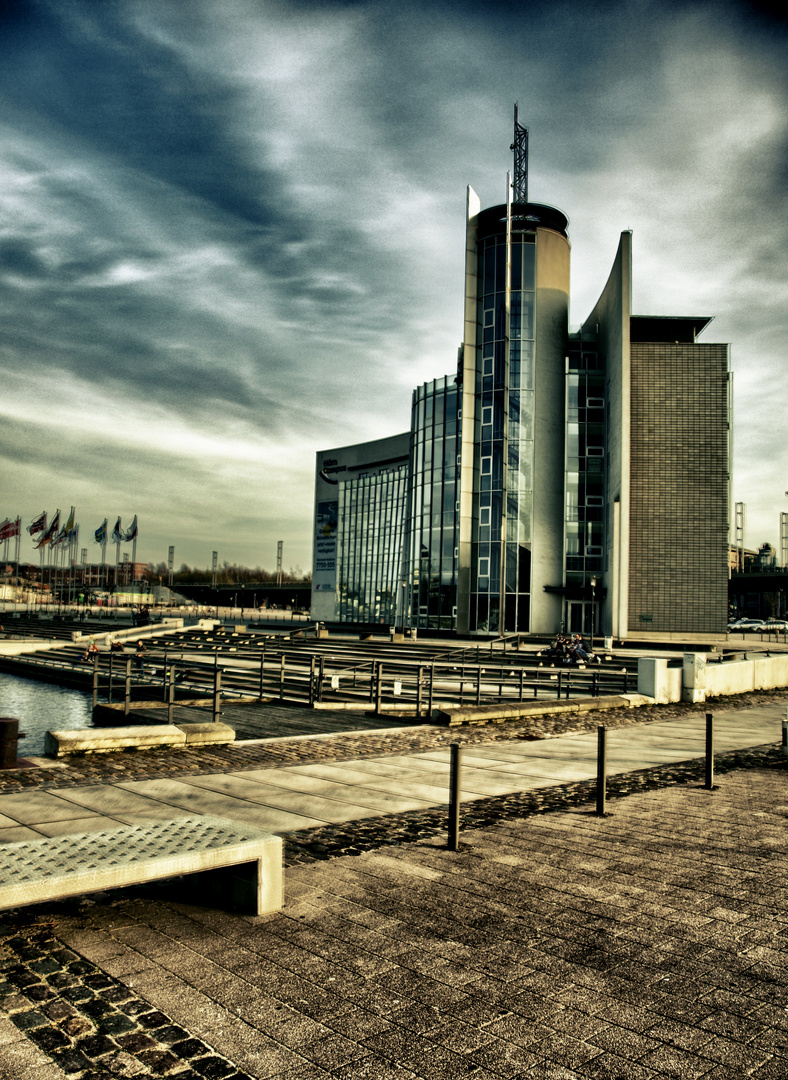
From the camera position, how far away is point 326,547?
307 feet

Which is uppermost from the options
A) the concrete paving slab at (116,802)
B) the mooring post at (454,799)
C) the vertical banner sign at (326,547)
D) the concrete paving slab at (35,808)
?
→ the vertical banner sign at (326,547)

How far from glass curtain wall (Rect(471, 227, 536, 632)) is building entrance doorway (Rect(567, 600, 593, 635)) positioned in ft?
10.1

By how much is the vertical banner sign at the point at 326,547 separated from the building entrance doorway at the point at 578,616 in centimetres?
4447

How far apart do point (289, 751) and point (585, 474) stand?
43.1m

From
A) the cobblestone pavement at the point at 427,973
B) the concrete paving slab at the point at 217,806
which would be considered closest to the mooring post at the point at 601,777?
the cobblestone pavement at the point at 427,973

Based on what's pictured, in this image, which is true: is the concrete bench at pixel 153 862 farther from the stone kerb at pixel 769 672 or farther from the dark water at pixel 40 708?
the stone kerb at pixel 769 672

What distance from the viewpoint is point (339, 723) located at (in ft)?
51.0

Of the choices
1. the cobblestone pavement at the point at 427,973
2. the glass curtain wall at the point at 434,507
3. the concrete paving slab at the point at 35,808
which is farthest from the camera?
the glass curtain wall at the point at 434,507

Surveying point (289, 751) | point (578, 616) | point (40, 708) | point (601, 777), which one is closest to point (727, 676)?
point (289, 751)

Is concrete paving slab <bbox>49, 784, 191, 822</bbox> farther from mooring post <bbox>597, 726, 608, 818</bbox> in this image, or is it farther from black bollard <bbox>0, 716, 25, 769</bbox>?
mooring post <bbox>597, 726, 608, 818</bbox>

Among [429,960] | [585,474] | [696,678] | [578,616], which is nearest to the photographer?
[429,960]

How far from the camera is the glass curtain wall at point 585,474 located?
51.0m

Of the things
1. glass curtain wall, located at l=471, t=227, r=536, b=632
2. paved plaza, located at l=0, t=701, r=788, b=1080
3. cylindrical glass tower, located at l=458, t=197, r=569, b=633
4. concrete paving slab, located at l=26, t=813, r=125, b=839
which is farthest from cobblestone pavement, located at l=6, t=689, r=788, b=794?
cylindrical glass tower, located at l=458, t=197, r=569, b=633

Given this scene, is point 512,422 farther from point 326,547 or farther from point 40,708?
point 326,547
